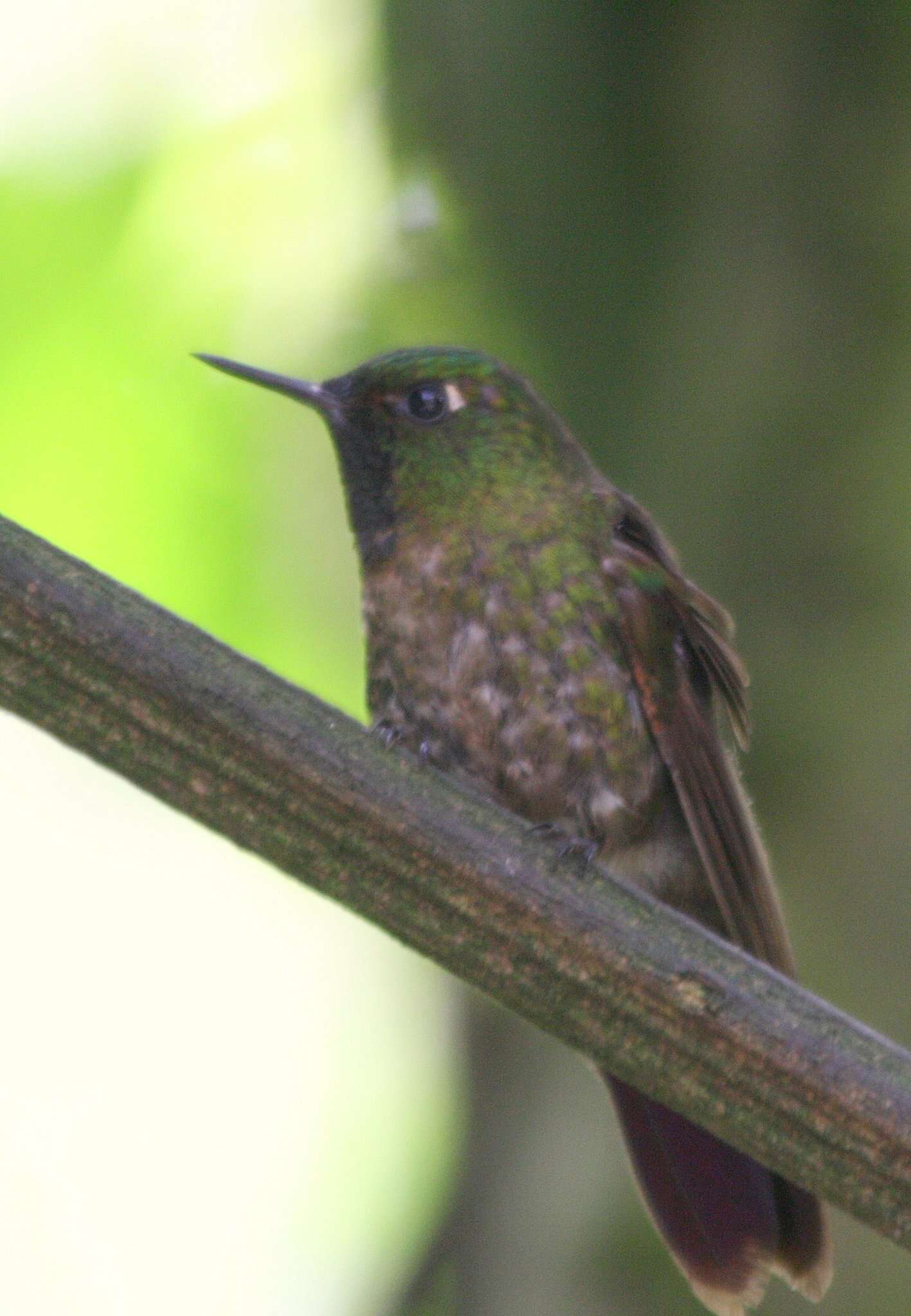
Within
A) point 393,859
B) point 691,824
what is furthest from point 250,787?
point 691,824

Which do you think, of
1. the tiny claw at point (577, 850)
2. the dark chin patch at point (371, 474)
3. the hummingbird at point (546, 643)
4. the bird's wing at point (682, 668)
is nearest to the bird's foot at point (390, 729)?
the hummingbird at point (546, 643)

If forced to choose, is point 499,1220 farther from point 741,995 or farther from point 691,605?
point 741,995

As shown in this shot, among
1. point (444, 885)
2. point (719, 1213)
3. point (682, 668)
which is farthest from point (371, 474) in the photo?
point (444, 885)

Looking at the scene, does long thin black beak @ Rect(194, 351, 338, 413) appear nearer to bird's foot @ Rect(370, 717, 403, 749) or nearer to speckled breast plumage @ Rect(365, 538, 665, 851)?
speckled breast plumage @ Rect(365, 538, 665, 851)

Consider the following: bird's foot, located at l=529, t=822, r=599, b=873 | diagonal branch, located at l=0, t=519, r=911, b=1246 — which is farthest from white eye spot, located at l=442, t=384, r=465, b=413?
diagonal branch, located at l=0, t=519, r=911, b=1246

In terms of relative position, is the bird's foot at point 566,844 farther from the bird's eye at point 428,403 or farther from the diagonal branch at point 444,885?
the bird's eye at point 428,403
